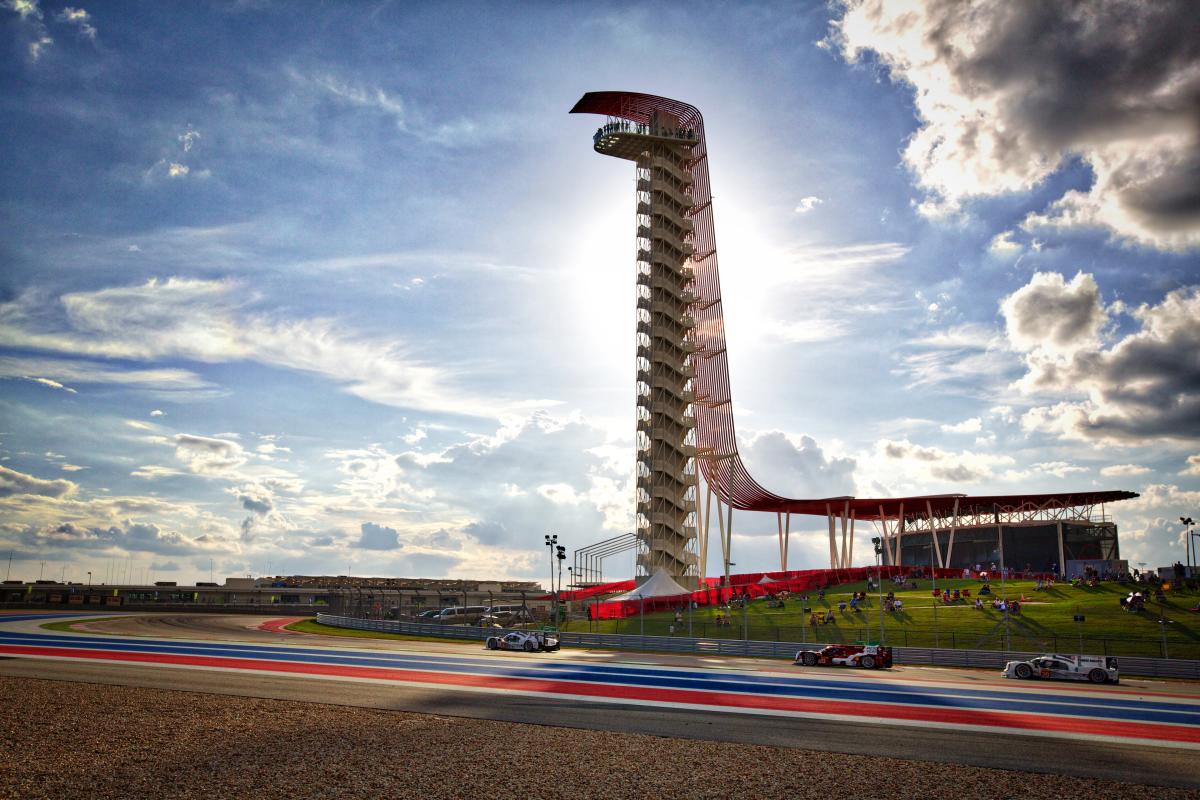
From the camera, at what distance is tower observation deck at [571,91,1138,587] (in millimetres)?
76500

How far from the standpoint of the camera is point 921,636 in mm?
41688

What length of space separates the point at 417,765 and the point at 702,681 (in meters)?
15.1

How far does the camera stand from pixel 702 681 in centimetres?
2969

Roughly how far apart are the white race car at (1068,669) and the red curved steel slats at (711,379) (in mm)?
47752

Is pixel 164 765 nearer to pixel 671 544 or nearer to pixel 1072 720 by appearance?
pixel 1072 720

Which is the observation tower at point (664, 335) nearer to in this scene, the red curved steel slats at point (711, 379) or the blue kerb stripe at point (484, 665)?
the red curved steel slats at point (711, 379)

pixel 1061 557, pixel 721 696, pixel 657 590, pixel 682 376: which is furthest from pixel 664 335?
pixel 721 696

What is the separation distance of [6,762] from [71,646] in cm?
2763

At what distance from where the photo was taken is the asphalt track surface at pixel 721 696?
62.2 ft

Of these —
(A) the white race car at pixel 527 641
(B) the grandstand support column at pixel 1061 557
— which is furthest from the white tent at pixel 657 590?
(B) the grandstand support column at pixel 1061 557

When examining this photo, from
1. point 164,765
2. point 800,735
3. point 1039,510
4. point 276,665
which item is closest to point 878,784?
point 800,735

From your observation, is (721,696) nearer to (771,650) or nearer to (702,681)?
(702,681)

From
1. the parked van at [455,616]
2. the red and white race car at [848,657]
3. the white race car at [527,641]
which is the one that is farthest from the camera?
the parked van at [455,616]

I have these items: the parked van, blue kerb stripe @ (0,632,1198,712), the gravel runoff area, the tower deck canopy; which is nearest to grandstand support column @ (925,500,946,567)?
the tower deck canopy
